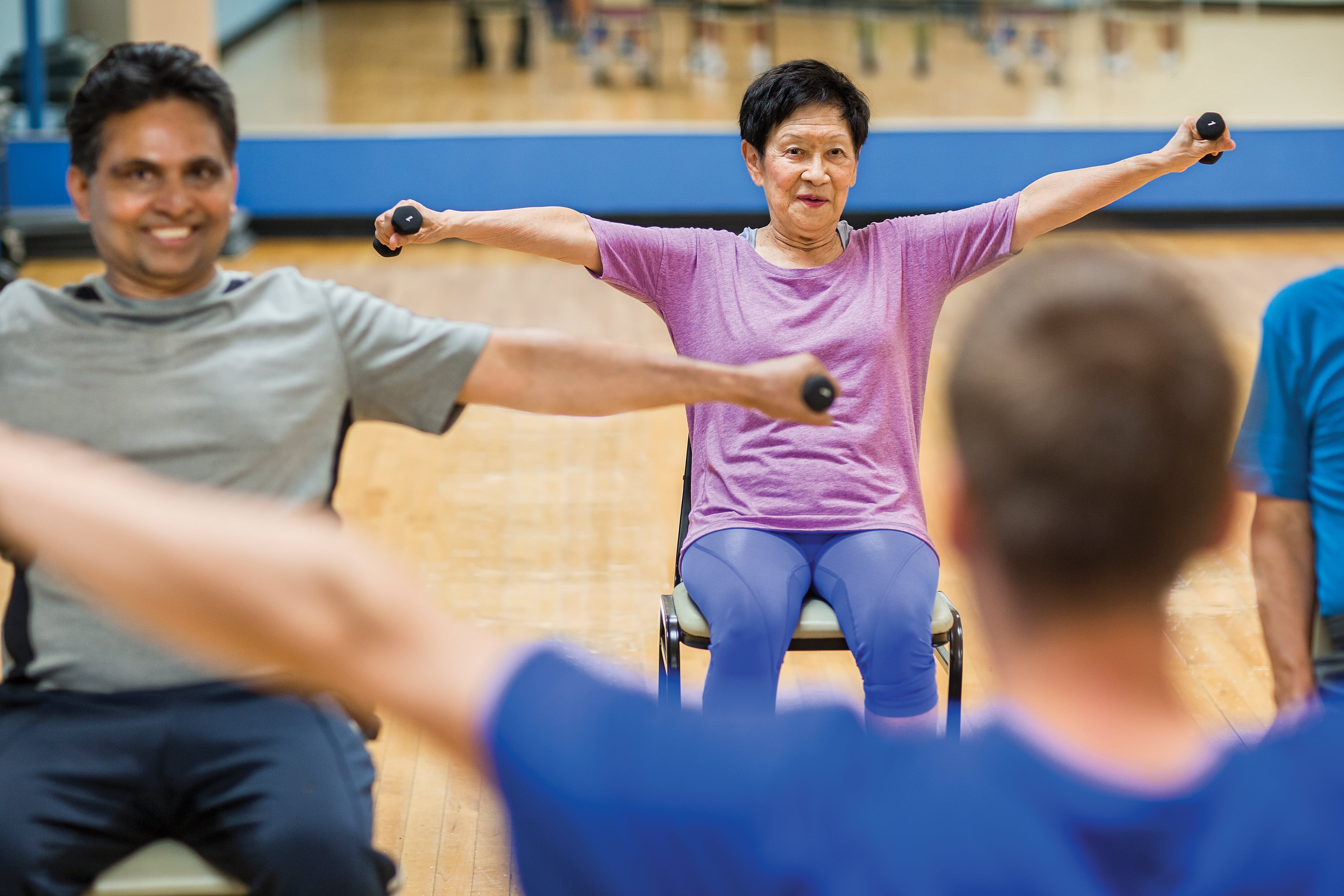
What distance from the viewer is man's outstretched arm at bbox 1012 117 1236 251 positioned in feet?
6.97

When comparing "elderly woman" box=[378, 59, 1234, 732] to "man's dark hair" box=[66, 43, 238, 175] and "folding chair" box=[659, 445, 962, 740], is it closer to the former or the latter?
"folding chair" box=[659, 445, 962, 740]

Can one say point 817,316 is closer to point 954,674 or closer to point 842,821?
point 954,674

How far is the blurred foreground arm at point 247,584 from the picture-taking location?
58cm

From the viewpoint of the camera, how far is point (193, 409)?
1.50m

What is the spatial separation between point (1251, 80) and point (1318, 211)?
32.1 inches

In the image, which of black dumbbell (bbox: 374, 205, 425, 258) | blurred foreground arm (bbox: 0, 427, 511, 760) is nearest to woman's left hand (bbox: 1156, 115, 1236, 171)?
black dumbbell (bbox: 374, 205, 425, 258)

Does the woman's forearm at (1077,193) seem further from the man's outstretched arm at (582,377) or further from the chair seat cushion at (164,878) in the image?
the chair seat cushion at (164,878)

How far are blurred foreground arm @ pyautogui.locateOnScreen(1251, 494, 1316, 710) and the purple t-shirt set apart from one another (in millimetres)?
552

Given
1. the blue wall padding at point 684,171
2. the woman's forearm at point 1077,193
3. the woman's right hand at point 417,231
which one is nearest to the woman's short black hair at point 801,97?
the woman's forearm at point 1077,193

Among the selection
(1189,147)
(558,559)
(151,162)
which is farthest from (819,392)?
(558,559)

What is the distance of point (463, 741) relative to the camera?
24.3 inches

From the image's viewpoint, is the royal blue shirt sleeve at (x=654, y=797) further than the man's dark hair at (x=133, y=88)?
No

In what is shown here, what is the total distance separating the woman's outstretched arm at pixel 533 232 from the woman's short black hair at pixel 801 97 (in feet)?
1.13

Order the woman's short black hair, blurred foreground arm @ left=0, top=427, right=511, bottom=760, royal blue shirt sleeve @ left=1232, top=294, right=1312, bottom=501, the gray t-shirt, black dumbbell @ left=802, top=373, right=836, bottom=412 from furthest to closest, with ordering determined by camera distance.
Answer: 1. the woman's short black hair
2. royal blue shirt sleeve @ left=1232, top=294, right=1312, bottom=501
3. the gray t-shirt
4. black dumbbell @ left=802, top=373, right=836, bottom=412
5. blurred foreground arm @ left=0, top=427, right=511, bottom=760
